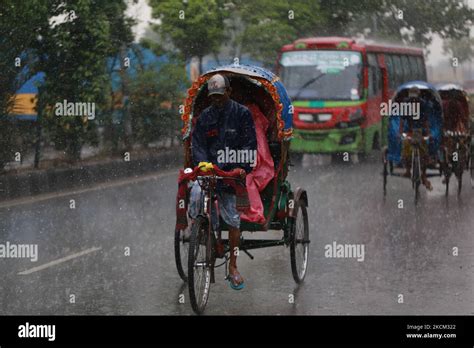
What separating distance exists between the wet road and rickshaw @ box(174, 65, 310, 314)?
1.02 ft

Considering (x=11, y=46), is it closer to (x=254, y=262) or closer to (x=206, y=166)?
(x=254, y=262)

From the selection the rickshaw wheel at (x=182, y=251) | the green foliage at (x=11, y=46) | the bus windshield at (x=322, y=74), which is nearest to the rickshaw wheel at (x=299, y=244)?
the rickshaw wheel at (x=182, y=251)

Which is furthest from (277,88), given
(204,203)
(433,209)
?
(433,209)

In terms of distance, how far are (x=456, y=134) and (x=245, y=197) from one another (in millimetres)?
9772

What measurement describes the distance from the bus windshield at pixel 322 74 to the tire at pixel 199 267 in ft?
56.5

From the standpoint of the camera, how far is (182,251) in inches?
361

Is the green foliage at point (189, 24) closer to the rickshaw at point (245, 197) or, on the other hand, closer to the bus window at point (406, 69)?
the bus window at point (406, 69)

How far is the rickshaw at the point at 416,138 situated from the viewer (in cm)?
1526

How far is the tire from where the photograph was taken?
295 inches

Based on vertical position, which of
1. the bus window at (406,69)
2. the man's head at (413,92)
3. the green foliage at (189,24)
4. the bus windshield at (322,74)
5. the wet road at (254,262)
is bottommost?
the wet road at (254,262)

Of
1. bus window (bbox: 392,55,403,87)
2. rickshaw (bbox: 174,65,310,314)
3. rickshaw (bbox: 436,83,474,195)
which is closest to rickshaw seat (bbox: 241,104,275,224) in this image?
rickshaw (bbox: 174,65,310,314)

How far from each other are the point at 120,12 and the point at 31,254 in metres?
13.1

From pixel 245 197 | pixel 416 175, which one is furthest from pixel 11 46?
pixel 245 197

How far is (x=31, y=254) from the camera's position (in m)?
10.7
